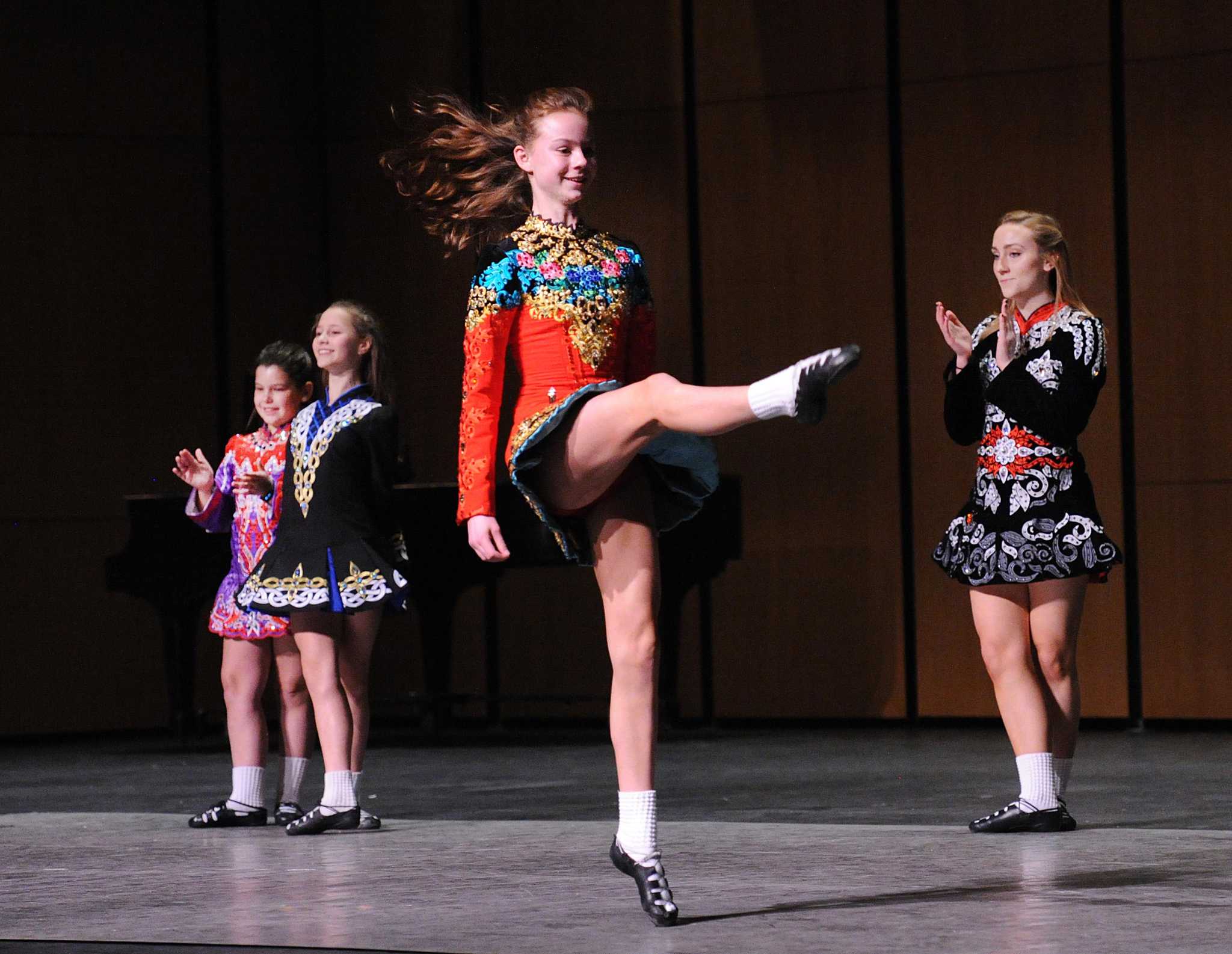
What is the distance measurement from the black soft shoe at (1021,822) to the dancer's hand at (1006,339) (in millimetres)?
998

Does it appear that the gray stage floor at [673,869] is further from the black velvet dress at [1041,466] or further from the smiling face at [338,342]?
the smiling face at [338,342]

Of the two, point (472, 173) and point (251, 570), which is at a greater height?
point (472, 173)

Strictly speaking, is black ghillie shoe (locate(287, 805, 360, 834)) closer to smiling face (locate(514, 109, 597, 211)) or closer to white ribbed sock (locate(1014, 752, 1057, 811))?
white ribbed sock (locate(1014, 752, 1057, 811))

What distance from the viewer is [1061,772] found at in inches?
175

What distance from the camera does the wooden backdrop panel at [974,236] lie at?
8.15m

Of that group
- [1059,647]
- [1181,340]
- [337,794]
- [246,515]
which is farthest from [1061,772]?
[1181,340]

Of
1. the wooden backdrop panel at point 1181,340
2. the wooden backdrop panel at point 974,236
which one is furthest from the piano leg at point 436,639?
the wooden backdrop panel at point 1181,340

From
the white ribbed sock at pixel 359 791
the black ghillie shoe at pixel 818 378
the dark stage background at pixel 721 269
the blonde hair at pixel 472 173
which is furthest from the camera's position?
the dark stage background at pixel 721 269

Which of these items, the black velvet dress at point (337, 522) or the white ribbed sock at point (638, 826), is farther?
the black velvet dress at point (337, 522)

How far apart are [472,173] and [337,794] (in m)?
1.74

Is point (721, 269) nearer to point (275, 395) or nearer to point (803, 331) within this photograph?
point (803, 331)

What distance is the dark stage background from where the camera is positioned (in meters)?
8.07

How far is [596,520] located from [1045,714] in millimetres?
1526

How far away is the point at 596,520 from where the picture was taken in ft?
10.9
